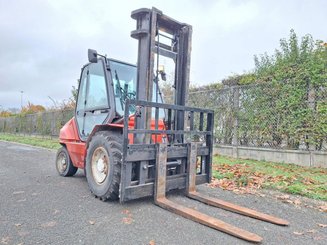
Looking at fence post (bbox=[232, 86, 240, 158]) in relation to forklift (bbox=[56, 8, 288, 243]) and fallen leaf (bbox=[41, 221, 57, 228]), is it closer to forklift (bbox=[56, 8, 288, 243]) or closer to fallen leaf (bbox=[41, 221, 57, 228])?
forklift (bbox=[56, 8, 288, 243])

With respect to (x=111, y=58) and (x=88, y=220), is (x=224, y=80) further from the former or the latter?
(x=88, y=220)

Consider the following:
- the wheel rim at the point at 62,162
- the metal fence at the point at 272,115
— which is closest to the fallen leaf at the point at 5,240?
the wheel rim at the point at 62,162

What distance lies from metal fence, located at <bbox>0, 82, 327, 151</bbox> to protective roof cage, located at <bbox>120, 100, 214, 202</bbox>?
362cm

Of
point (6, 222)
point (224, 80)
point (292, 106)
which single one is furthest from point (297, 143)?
point (6, 222)

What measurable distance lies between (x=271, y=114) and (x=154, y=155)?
502cm

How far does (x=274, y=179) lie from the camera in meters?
5.11

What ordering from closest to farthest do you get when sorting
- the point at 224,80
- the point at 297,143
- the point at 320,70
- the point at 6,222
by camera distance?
the point at 6,222
the point at 320,70
the point at 297,143
the point at 224,80

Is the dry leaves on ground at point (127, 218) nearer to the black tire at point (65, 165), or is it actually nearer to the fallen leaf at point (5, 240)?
the fallen leaf at point (5, 240)

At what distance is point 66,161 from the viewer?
18.7 ft

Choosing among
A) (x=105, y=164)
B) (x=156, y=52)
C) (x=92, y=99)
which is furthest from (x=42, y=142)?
(x=156, y=52)

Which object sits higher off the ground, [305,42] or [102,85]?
[305,42]

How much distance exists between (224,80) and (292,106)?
2729 mm

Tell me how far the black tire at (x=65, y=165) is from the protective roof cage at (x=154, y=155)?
2.30m

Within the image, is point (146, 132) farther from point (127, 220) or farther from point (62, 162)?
point (62, 162)
